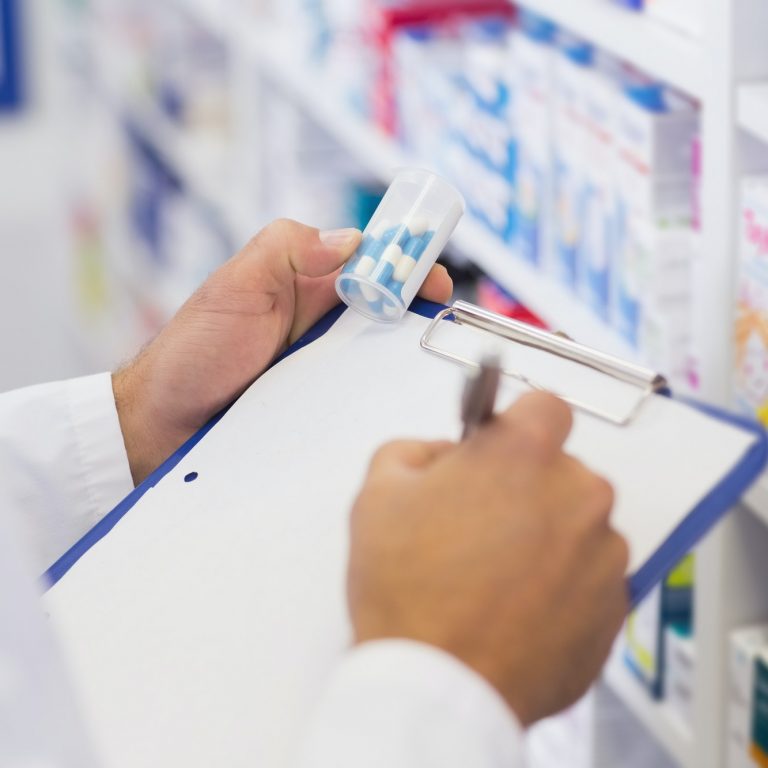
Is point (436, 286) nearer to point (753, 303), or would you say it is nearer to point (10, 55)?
point (753, 303)

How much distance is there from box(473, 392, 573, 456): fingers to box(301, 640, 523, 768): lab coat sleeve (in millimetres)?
133

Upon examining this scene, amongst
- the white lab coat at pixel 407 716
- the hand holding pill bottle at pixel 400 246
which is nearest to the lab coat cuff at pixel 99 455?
the hand holding pill bottle at pixel 400 246

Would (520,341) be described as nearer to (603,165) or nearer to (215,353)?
(215,353)

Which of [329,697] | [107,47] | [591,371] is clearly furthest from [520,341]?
[107,47]

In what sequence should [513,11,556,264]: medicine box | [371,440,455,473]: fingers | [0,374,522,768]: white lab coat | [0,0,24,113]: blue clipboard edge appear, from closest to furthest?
[0,374,522,768]: white lab coat, [371,440,455,473]: fingers, [513,11,556,264]: medicine box, [0,0,24,113]: blue clipboard edge

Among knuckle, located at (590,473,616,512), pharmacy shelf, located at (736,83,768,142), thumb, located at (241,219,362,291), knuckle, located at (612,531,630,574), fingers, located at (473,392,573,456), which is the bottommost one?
thumb, located at (241,219,362,291)

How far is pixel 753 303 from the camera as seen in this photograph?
1.09 m

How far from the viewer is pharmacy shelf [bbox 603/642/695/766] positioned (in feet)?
4.31

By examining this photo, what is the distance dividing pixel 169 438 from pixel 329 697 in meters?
0.53

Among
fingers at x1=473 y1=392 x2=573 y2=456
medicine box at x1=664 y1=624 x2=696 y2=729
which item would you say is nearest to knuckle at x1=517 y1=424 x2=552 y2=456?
fingers at x1=473 y1=392 x2=573 y2=456

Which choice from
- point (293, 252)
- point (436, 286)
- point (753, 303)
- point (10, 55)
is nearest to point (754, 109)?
point (753, 303)

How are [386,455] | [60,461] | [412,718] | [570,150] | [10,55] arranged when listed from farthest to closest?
1. [10,55]
2. [570,150]
3. [60,461]
4. [386,455]
5. [412,718]

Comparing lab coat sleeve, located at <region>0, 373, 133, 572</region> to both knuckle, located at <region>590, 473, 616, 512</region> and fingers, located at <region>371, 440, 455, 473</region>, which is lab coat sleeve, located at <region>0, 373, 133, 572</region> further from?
knuckle, located at <region>590, 473, 616, 512</region>

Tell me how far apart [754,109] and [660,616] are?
1.87ft
